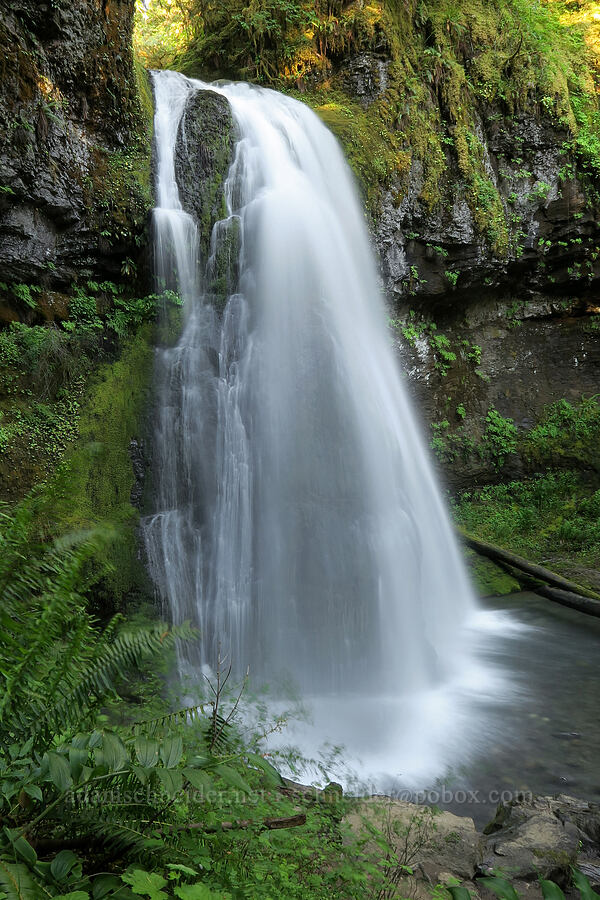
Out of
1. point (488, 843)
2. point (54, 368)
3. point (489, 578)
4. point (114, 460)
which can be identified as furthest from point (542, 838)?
point (54, 368)

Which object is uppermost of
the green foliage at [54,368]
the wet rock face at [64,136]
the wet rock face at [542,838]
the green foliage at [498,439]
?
the wet rock face at [64,136]

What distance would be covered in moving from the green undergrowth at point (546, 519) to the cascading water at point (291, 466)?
1.90 m

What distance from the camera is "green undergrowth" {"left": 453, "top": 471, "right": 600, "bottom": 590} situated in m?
9.15

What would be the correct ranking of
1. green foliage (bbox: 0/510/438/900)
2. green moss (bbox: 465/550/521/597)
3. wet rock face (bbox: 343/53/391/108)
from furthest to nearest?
wet rock face (bbox: 343/53/391/108), green moss (bbox: 465/550/521/597), green foliage (bbox: 0/510/438/900)

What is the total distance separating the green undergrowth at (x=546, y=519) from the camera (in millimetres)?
9148

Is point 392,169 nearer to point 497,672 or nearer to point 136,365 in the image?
point 136,365

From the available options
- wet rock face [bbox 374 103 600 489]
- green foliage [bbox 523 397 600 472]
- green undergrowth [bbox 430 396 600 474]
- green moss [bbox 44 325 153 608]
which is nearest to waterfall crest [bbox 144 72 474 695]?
green moss [bbox 44 325 153 608]

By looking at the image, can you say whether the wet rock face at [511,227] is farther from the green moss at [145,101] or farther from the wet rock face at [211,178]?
the green moss at [145,101]

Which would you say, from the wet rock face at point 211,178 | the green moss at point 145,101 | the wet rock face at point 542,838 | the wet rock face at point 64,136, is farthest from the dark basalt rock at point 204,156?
the wet rock face at point 542,838

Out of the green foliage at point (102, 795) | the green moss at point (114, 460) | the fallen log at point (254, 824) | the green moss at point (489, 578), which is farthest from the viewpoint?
the green moss at point (489, 578)

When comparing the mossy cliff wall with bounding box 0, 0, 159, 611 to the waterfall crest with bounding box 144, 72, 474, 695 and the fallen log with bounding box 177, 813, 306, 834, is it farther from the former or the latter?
the fallen log with bounding box 177, 813, 306, 834

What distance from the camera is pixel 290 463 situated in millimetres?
6840

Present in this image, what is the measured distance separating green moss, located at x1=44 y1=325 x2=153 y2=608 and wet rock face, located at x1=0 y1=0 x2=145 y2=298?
149 centimetres

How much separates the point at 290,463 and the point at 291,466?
0.14ft
